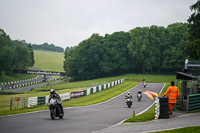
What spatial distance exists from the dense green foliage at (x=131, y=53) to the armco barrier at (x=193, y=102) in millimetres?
69050

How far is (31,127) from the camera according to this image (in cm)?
1274

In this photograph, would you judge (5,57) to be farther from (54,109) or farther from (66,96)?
(54,109)

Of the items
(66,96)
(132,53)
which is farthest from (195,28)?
(132,53)

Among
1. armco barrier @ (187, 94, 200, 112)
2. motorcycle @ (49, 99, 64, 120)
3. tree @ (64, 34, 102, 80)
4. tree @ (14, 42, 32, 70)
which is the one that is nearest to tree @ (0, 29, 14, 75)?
tree @ (14, 42, 32, 70)

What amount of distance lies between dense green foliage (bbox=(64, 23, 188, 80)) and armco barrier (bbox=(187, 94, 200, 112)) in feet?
227

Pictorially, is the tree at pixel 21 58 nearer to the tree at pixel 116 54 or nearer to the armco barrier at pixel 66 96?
the tree at pixel 116 54

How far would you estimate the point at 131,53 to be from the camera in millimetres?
94188

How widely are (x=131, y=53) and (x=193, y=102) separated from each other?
7743cm

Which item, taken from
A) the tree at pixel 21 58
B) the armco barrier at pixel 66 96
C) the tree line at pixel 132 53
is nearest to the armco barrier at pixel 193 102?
the armco barrier at pixel 66 96

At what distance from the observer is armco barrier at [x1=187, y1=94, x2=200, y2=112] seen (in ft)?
55.4

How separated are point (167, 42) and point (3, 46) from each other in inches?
2399

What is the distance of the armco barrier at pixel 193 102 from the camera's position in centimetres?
1687

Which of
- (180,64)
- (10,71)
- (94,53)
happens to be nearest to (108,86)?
(180,64)

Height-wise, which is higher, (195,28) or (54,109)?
(195,28)
